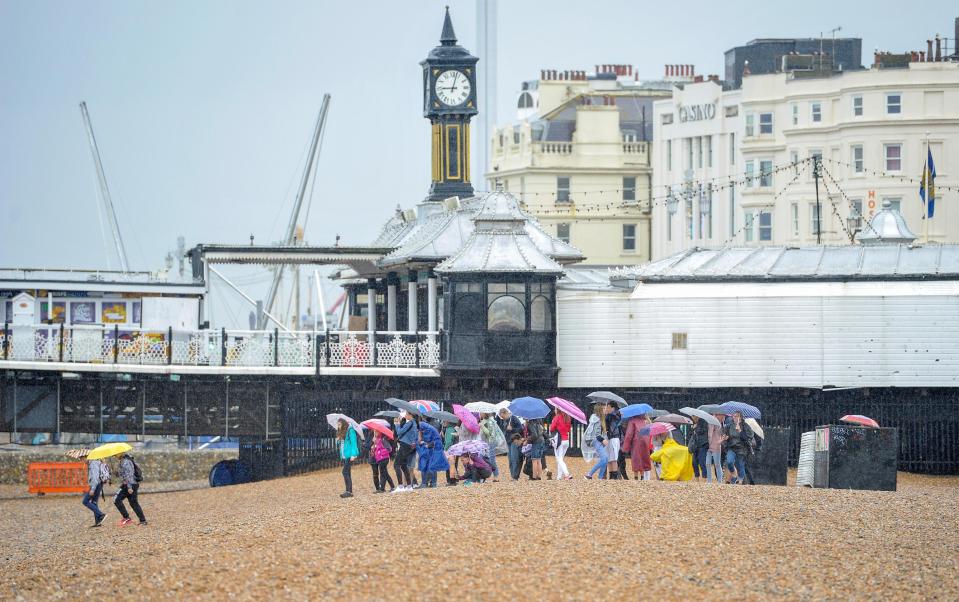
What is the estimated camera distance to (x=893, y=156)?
78.9 m

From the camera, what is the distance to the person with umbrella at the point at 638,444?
113 feet

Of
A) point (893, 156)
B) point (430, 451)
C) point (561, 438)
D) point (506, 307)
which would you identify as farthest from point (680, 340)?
point (893, 156)

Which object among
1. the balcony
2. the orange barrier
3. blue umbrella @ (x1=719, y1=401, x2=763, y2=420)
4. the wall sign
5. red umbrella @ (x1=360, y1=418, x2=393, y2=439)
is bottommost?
the orange barrier

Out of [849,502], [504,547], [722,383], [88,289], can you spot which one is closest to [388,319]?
[88,289]

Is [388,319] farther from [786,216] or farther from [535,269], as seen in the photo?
[786,216]

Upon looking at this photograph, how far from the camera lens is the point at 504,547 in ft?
79.0

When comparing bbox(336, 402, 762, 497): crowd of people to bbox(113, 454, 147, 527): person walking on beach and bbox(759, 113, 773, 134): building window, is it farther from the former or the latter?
bbox(759, 113, 773, 134): building window

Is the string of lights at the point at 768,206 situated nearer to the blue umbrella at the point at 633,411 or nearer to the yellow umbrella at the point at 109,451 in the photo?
the blue umbrella at the point at 633,411

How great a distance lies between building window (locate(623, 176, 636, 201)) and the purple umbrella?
207 feet

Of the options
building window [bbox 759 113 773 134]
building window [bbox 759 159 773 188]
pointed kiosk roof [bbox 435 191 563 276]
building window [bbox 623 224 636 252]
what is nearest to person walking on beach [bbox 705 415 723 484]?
pointed kiosk roof [bbox 435 191 563 276]

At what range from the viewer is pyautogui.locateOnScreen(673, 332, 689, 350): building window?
4512 centimetres

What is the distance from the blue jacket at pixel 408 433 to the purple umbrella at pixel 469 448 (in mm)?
796

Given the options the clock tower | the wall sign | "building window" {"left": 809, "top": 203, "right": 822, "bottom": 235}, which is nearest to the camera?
the clock tower

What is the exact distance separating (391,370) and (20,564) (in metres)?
18.4
